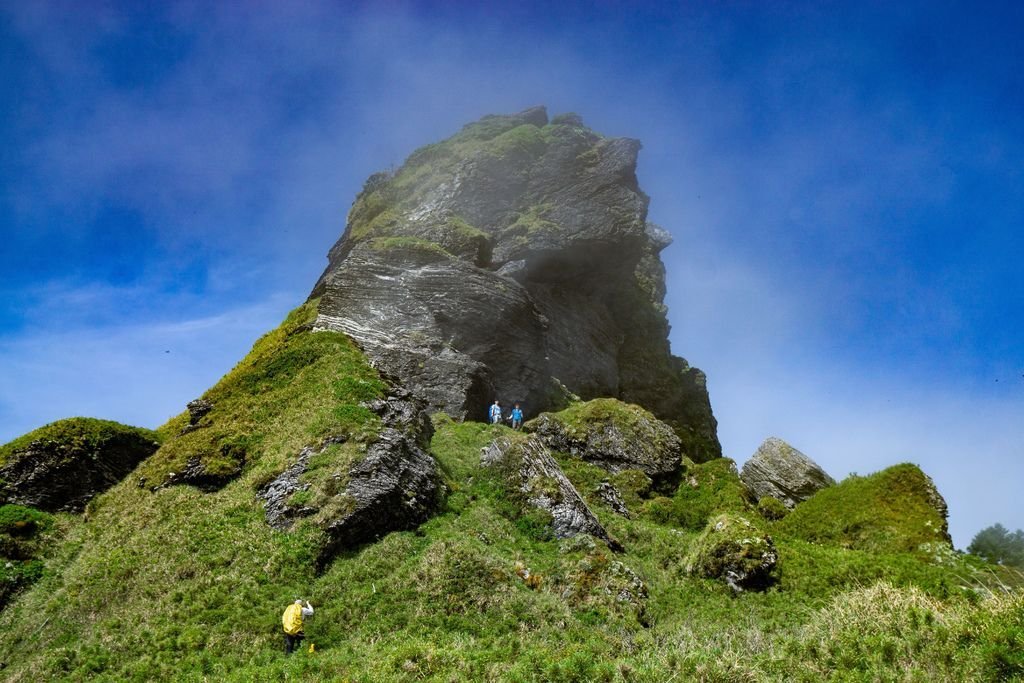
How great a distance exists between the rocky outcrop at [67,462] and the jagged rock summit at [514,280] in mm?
16925

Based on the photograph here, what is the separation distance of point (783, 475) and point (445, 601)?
33.1m

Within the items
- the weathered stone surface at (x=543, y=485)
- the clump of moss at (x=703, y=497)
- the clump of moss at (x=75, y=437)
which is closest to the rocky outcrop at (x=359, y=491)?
the weathered stone surface at (x=543, y=485)

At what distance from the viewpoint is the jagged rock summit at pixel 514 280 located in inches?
2095

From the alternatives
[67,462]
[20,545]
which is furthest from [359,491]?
[67,462]

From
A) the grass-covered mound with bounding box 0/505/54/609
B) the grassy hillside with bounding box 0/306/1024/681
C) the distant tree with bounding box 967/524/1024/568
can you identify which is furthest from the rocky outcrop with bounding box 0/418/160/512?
the distant tree with bounding box 967/524/1024/568

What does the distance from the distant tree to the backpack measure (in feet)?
101

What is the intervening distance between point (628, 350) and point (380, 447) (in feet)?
193

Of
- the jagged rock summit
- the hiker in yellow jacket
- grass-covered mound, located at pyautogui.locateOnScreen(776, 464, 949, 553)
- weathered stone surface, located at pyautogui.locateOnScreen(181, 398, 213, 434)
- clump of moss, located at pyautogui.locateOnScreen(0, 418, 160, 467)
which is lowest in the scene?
the hiker in yellow jacket

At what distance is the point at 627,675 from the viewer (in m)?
14.0

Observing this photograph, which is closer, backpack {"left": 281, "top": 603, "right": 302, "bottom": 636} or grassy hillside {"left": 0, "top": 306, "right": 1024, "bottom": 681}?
grassy hillside {"left": 0, "top": 306, "right": 1024, "bottom": 681}

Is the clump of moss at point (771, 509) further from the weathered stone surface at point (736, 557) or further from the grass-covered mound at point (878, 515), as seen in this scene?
the weathered stone surface at point (736, 557)

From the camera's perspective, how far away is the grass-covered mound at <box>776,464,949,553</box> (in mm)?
29234

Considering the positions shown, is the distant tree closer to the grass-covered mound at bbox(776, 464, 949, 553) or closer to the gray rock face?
the grass-covered mound at bbox(776, 464, 949, 553)

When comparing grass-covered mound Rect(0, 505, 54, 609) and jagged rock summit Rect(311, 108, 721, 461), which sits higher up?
jagged rock summit Rect(311, 108, 721, 461)
